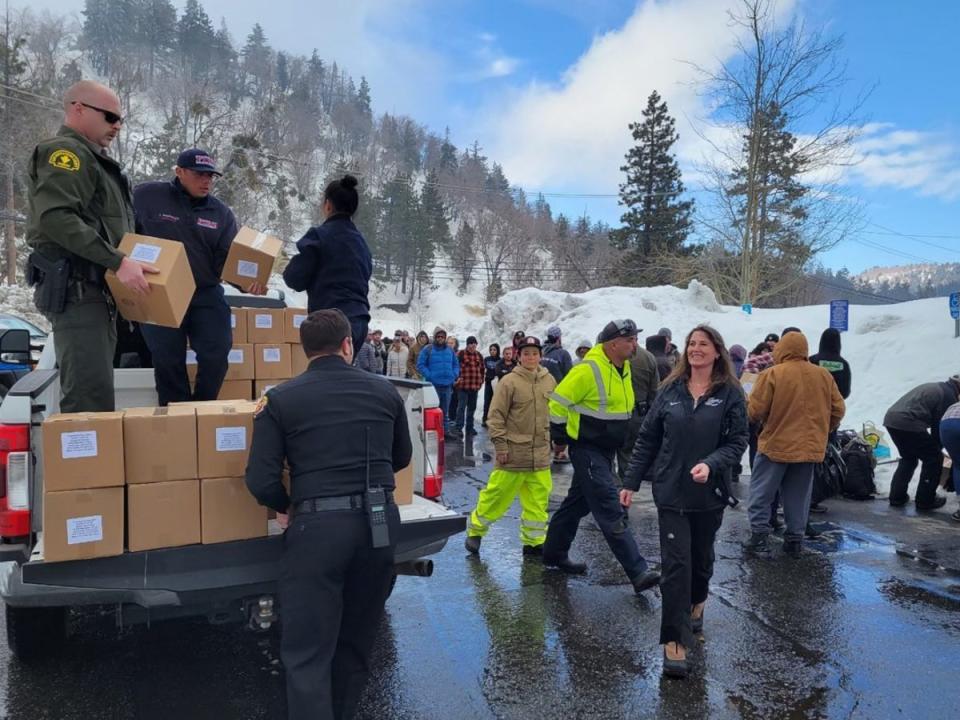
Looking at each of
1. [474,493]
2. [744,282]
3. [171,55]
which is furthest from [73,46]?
[474,493]

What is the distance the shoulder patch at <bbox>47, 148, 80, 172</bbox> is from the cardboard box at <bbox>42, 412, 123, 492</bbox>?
49.5 inches

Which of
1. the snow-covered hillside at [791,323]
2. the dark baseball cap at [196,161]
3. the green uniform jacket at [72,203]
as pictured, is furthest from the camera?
the snow-covered hillside at [791,323]

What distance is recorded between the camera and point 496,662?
149 inches

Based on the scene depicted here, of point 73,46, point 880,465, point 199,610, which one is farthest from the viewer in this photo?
point 73,46

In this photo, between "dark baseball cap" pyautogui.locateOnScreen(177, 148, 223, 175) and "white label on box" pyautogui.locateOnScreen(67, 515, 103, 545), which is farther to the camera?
"dark baseball cap" pyautogui.locateOnScreen(177, 148, 223, 175)

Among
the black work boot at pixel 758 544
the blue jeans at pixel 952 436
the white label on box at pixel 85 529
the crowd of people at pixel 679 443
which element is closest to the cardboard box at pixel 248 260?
the white label on box at pixel 85 529

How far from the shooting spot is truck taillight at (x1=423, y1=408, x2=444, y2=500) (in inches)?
156

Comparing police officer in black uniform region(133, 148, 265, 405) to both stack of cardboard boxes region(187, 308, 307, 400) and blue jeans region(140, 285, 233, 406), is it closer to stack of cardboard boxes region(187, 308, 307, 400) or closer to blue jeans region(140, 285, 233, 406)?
blue jeans region(140, 285, 233, 406)

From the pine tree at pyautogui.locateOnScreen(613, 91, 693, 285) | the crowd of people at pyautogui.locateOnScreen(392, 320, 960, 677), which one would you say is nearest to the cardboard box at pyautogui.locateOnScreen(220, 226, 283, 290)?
the crowd of people at pyautogui.locateOnScreen(392, 320, 960, 677)

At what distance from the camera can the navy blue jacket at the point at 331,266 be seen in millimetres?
4254

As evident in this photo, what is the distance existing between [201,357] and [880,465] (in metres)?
8.89

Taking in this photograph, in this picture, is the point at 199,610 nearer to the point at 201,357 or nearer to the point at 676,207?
the point at 201,357

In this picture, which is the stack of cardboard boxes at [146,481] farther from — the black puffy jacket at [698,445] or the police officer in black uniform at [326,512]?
the black puffy jacket at [698,445]

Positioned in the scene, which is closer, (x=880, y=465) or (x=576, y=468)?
(x=576, y=468)
